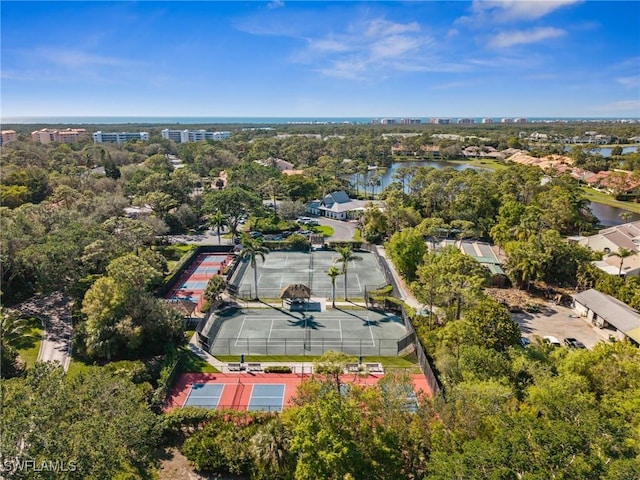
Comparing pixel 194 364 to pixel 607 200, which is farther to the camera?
pixel 607 200

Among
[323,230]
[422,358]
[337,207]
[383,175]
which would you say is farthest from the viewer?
[383,175]

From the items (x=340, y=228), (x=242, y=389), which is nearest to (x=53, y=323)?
(x=242, y=389)

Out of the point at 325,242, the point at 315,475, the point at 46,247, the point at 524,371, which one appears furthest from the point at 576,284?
the point at 46,247

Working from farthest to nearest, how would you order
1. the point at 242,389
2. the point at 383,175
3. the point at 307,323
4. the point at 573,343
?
1. the point at 383,175
2. the point at 307,323
3. the point at 573,343
4. the point at 242,389

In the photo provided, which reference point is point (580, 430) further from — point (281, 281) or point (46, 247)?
point (46, 247)

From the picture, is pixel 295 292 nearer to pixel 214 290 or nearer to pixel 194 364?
pixel 214 290

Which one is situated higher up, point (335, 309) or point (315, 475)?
point (315, 475)

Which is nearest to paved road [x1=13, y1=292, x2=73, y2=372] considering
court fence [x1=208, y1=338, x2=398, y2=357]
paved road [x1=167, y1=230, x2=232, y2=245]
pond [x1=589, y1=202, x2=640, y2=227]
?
court fence [x1=208, y1=338, x2=398, y2=357]

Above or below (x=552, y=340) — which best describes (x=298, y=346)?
below
